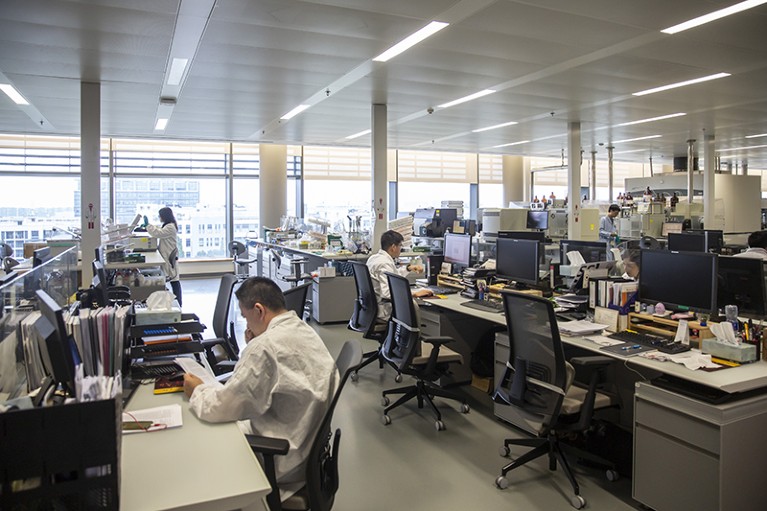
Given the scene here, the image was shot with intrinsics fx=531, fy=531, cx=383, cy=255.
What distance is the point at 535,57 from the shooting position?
5145 mm

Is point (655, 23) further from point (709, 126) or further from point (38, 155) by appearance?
point (38, 155)

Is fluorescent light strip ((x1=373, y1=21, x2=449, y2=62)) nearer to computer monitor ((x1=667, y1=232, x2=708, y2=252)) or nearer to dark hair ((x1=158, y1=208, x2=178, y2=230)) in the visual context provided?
computer monitor ((x1=667, y1=232, x2=708, y2=252))

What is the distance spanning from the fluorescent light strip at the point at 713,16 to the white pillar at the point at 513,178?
405 inches

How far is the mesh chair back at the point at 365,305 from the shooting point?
443cm

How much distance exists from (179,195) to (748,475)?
36.8 ft

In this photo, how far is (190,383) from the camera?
2.09m

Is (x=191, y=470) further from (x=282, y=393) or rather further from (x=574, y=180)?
(x=574, y=180)

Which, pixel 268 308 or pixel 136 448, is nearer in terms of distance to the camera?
pixel 136 448

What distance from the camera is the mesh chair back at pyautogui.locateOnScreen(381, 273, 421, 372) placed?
3.57 meters

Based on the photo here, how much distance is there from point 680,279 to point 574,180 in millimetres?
6382

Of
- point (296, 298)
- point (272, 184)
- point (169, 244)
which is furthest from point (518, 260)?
point (272, 184)

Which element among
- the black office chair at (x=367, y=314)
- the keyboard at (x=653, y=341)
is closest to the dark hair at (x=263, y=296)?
the keyboard at (x=653, y=341)

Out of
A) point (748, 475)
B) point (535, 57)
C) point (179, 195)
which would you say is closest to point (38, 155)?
point (179, 195)

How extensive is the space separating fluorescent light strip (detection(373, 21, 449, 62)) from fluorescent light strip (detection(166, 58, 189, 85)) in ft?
6.29
